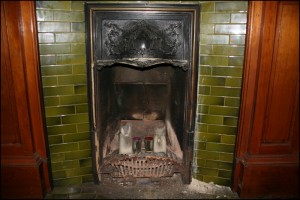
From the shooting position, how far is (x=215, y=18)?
101 inches

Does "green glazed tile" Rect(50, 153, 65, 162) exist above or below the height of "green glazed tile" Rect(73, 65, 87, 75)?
below

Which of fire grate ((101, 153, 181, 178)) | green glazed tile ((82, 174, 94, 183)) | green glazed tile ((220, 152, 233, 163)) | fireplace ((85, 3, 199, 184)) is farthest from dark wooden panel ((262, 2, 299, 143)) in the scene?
green glazed tile ((82, 174, 94, 183))

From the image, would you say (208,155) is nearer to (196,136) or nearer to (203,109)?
(196,136)

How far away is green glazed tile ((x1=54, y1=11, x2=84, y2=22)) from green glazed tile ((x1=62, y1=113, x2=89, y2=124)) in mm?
1007

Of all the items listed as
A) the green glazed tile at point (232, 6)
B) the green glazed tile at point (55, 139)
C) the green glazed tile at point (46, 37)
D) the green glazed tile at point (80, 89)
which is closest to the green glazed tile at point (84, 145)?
the green glazed tile at point (55, 139)

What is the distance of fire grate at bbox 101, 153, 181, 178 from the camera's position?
118 inches

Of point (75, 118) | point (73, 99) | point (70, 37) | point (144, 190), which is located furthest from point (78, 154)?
point (70, 37)

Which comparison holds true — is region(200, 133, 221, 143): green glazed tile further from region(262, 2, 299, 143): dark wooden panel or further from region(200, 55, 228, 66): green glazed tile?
region(200, 55, 228, 66): green glazed tile

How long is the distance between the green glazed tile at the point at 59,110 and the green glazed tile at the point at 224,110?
1.53 m

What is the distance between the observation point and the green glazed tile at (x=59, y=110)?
272cm

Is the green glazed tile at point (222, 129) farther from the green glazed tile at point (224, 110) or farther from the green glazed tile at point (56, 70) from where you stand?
the green glazed tile at point (56, 70)

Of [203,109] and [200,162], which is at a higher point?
[203,109]

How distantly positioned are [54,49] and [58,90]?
425mm

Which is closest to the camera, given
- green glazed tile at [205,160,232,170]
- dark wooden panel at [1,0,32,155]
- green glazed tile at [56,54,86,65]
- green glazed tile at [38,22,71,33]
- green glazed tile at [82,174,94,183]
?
dark wooden panel at [1,0,32,155]
